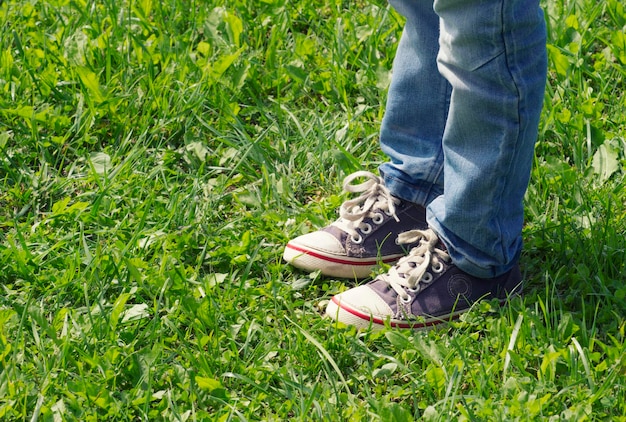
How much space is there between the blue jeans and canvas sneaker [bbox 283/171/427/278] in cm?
5

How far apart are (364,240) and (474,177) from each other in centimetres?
47

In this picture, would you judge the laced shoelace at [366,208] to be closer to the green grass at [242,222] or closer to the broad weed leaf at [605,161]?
the green grass at [242,222]

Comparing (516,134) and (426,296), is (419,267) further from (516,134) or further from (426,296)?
(516,134)

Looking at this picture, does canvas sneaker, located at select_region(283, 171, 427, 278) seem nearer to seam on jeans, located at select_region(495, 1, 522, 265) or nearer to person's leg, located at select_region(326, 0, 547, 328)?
person's leg, located at select_region(326, 0, 547, 328)

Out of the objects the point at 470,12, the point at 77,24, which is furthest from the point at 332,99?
the point at 470,12

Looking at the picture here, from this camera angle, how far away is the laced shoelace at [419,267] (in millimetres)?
2072

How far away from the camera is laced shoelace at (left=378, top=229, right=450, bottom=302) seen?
2072 millimetres

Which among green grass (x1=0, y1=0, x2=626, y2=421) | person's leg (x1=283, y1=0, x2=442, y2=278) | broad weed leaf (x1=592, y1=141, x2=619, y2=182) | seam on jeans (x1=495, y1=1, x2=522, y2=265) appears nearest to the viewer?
seam on jeans (x1=495, y1=1, x2=522, y2=265)

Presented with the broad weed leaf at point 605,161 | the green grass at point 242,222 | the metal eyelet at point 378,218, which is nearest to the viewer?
the green grass at point 242,222

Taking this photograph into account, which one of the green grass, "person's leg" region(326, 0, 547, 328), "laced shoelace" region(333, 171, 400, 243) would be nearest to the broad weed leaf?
the green grass

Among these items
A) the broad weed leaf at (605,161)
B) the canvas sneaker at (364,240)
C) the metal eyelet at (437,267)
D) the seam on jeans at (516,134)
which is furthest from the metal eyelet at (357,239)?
the broad weed leaf at (605,161)

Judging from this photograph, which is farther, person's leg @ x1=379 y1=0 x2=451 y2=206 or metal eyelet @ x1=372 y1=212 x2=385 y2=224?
metal eyelet @ x1=372 y1=212 x2=385 y2=224

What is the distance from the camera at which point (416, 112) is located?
210 cm

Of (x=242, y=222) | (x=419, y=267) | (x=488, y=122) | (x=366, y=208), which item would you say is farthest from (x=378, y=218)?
(x=488, y=122)
